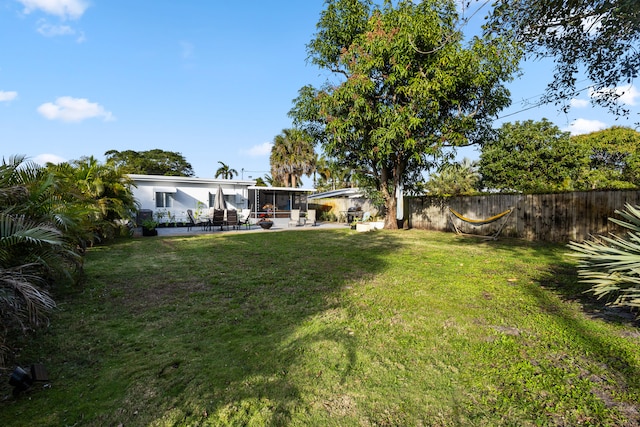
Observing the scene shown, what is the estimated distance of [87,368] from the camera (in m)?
2.53

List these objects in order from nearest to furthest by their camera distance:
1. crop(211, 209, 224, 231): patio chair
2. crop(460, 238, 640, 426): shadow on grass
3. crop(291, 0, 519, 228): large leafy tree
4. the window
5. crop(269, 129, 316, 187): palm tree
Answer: crop(460, 238, 640, 426): shadow on grass → crop(291, 0, 519, 228): large leafy tree → crop(211, 209, 224, 231): patio chair → the window → crop(269, 129, 316, 187): palm tree

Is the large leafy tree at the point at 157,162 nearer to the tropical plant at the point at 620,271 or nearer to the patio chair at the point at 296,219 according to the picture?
the patio chair at the point at 296,219

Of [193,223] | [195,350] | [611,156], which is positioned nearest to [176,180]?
[193,223]

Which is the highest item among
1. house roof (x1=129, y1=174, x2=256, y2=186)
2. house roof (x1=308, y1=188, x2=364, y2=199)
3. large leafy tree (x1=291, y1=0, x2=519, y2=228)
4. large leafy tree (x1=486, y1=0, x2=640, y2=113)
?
large leafy tree (x1=291, y1=0, x2=519, y2=228)

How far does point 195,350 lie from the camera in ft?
9.20

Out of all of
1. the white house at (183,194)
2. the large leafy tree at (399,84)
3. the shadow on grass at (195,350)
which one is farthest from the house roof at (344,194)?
the shadow on grass at (195,350)

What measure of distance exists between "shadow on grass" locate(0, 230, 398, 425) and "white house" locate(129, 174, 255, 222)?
1241 centimetres

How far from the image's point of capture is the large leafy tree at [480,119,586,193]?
22547 mm

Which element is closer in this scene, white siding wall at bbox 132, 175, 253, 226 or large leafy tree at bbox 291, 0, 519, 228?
large leafy tree at bbox 291, 0, 519, 228

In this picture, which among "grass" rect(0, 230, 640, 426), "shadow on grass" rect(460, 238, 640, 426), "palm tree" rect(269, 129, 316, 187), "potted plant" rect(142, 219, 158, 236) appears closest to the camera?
"grass" rect(0, 230, 640, 426)

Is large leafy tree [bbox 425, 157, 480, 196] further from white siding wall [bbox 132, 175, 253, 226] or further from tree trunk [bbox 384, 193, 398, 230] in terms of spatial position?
white siding wall [bbox 132, 175, 253, 226]

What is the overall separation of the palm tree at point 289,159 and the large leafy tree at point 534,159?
1640cm

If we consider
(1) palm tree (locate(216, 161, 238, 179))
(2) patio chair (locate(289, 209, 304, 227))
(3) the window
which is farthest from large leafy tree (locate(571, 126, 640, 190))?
(1) palm tree (locate(216, 161, 238, 179))

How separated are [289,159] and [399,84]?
69.4ft
